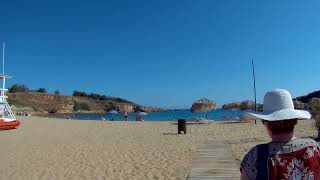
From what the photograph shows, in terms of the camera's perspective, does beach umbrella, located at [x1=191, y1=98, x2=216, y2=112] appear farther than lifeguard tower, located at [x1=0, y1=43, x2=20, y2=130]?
Yes

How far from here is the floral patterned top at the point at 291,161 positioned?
242 centimetres

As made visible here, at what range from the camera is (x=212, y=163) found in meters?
9.73

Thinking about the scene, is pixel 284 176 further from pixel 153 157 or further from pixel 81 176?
pixel 153 157

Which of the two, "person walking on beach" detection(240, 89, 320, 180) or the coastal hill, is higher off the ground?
the coastal hill

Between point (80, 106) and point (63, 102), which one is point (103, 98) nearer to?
point (80, 106)

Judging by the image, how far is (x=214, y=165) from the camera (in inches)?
372

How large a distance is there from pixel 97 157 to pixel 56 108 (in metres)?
120

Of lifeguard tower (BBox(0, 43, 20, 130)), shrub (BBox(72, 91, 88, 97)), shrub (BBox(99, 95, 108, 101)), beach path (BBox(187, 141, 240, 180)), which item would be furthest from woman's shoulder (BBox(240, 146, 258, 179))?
shrub (BBox(99, 95, 108, 101))

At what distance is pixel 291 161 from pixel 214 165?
712cm

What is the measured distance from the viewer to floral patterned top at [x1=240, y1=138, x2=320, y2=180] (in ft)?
7.95

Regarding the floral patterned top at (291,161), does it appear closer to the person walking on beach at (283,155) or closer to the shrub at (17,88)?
the person walking on beach at (283,155)

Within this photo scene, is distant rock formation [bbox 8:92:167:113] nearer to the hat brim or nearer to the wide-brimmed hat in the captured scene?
the wide-brimmed hat

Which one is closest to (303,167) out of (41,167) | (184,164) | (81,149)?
(184,164)

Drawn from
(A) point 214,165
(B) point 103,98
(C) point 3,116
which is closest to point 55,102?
(B) point 103,98
